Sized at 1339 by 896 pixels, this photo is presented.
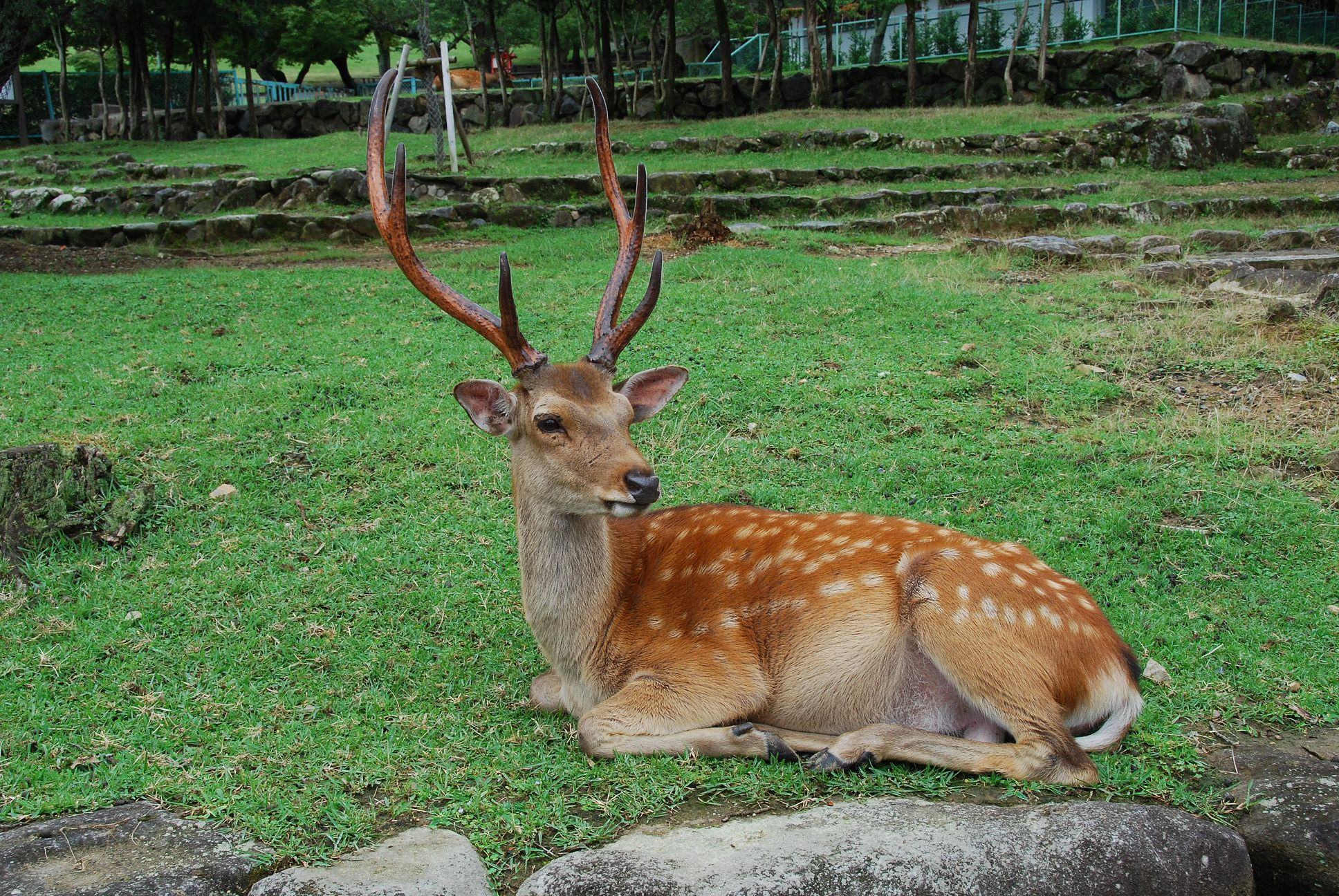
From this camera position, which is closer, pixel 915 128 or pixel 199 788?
pixel 199 788

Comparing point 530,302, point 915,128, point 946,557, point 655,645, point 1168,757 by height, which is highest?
A: point 915,128

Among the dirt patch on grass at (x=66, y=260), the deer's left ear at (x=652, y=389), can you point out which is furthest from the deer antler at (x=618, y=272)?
the dirt patch on grass at (x=66, y=260)

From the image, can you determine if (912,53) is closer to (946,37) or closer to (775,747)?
(946,37)

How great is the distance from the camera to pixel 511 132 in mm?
26781

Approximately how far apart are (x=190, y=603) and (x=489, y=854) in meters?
2.46

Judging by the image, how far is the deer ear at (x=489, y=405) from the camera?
4.15m

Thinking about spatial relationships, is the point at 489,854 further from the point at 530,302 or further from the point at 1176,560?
the point at 530,302

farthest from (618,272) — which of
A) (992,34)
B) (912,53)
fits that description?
(992,34)

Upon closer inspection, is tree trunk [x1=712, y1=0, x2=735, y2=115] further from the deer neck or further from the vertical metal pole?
the deer neck

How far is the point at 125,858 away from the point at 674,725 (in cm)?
175

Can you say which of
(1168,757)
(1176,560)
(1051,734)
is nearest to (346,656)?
(1051,734)

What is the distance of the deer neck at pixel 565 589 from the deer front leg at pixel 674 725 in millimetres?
258

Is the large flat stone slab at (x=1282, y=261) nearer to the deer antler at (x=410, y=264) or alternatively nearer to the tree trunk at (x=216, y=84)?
the deer antler at (x=410, y=264)

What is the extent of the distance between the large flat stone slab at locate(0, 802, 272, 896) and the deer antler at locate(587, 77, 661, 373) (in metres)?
2.10
